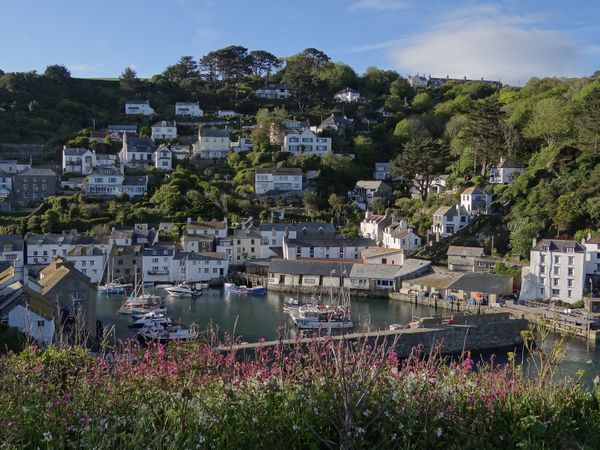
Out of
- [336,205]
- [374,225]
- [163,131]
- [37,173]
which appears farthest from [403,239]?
[163,131]

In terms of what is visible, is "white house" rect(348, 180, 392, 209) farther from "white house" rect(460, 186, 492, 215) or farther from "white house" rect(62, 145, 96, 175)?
"white house" rect(62, 145, 96, 175)

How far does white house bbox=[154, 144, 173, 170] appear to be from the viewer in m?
44.3

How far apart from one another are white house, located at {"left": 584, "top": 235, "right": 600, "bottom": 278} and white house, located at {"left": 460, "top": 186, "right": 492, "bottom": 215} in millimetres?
9083

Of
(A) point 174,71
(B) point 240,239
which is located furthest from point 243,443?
(A) point 174,71

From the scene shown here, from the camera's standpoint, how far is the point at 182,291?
28.9m

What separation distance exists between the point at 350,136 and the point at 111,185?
22.0 m

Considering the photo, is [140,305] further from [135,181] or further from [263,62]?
[263,62]

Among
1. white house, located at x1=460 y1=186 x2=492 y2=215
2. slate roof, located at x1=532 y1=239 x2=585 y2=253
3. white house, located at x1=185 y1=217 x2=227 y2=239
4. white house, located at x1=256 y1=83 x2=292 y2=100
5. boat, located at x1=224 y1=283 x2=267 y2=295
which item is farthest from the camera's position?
white house, located at x1=256 y1=83 x2=292 y2=100

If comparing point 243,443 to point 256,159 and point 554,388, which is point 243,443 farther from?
point 256,159

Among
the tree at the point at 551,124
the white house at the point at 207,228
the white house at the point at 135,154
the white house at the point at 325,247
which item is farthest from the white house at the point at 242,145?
the tree at the point at 551,124

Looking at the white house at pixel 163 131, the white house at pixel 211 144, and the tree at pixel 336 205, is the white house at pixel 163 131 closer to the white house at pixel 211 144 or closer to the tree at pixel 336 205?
the white house at pixel 211 144

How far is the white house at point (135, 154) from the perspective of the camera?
149ft

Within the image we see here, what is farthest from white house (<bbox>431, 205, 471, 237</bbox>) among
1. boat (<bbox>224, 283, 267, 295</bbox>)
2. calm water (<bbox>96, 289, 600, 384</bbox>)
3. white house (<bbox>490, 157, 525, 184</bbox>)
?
boat (<bbox>224, 283, 267, 295</bbox>)

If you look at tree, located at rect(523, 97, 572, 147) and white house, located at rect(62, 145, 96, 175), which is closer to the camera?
tree, located at rect(523, 97, 572, 147)
